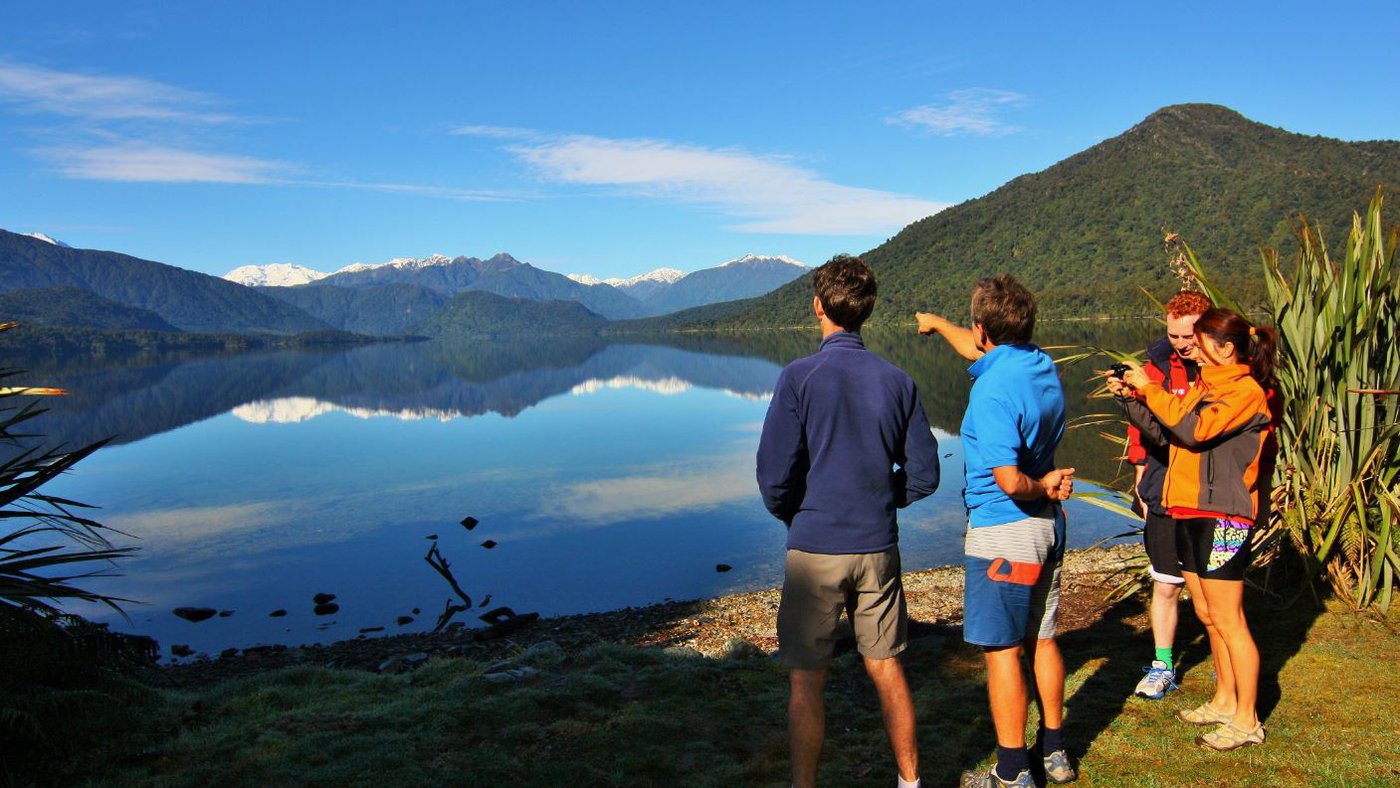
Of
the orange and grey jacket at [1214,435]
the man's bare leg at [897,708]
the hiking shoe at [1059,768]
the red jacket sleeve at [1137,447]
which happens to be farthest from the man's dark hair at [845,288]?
the hiking shoe at [1059,768]

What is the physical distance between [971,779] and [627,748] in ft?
5.54

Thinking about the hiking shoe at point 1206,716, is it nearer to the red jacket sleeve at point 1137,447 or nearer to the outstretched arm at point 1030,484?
the red jacket sleeve at point 1137,447

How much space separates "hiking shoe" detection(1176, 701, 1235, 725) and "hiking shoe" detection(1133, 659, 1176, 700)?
0.28 metres

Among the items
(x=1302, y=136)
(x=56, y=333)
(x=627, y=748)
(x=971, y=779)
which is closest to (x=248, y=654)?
(x=627, y=748)

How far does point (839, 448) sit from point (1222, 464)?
77.1 inches

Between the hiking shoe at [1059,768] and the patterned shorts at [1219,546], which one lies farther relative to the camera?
the patterned shorts at [1219,546]

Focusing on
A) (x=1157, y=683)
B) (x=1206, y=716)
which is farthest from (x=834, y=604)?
(x=1157, y=683)

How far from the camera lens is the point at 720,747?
14.1 ft

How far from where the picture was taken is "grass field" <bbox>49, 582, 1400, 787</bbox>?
3842mm

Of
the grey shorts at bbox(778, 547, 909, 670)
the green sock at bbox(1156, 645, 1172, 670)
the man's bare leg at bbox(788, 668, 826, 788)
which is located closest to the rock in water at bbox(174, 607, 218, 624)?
the man's bare leg at bbox(788, 668, 826, 788)

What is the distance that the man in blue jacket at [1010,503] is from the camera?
3.23 m

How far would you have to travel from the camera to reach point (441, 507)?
23234 millimetres

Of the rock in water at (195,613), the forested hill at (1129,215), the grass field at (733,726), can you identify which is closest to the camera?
the grass field at (733,726)

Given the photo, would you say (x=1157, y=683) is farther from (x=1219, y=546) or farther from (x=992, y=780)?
(x=992, y=780)
